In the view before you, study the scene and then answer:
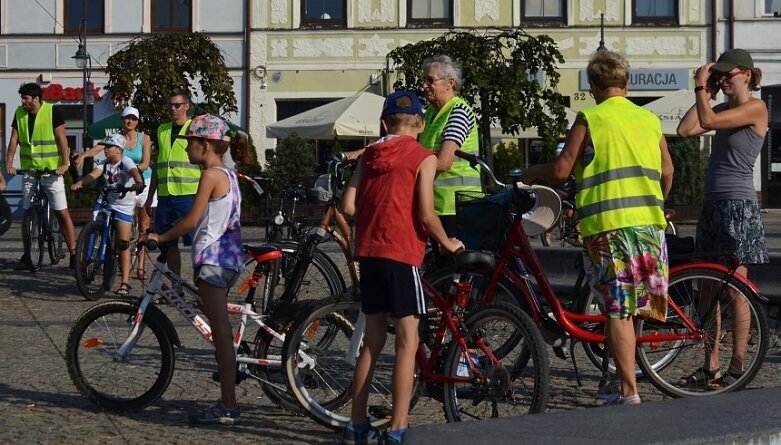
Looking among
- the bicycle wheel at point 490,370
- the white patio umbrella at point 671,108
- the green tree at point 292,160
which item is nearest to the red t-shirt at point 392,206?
the bicycle wheel at point 490,370

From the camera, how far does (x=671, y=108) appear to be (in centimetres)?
2784

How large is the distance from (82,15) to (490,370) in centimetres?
2876

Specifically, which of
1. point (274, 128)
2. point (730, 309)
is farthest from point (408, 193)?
point (274, 128)

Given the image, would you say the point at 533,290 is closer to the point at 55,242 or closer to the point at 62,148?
the point at 62,148

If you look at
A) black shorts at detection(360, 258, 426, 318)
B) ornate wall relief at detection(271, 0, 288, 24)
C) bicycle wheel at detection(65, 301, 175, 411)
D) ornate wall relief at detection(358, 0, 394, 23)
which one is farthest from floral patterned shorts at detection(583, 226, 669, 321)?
ornate wall relief at detection(271, 0, 288, 24)

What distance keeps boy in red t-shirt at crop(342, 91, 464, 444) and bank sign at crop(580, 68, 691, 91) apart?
86.9 feet

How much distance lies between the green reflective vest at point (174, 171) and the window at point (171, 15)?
890 inches

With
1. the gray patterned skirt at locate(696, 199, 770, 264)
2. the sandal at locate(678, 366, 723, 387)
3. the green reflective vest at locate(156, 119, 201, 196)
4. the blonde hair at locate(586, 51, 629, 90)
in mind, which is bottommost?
the sandal at locate(678, 366, 723, 387)

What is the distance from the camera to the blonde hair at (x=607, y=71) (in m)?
6.13

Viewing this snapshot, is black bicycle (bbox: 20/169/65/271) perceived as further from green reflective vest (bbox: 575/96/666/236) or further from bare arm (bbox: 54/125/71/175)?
green reflective vest (bbox: 575/96/666/236)

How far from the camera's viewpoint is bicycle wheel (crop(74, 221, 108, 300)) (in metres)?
11.2

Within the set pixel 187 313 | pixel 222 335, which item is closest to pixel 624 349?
pixel 222 335

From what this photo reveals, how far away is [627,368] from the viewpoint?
6.05 meters

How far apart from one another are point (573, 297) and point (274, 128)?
67.3ft
